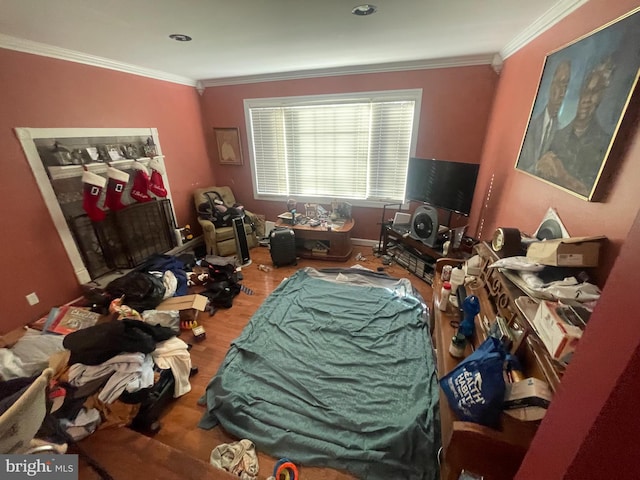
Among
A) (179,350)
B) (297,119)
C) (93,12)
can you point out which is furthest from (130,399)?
(297,119)

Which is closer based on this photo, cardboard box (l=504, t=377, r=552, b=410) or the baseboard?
cardboard box (l=504, t=377, r=552, b=410)

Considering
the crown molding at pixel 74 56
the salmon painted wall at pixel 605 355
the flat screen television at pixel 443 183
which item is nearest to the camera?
the salmon painted wall at pixel 605 355

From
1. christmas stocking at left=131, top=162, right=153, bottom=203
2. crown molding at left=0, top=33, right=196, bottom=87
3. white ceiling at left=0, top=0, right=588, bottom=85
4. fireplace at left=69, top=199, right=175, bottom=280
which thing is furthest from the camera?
christmas stocking at left=131, top=162, right=153, bottom=203

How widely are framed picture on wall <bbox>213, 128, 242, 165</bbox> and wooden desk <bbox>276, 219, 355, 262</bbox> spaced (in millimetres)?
1331

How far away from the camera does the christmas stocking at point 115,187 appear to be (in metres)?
2.52

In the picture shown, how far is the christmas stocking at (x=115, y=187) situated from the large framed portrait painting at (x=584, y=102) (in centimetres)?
346

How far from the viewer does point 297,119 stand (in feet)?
11.3

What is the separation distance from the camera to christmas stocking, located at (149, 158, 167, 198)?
2996mm

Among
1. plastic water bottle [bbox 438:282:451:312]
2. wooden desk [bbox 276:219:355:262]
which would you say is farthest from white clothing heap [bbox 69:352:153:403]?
wooden desk [bbox 276:219:355:262]

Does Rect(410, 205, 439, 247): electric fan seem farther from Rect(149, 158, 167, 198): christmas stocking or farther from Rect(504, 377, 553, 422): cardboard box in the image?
Rect(149, 158, 167, 198): christmas stocking

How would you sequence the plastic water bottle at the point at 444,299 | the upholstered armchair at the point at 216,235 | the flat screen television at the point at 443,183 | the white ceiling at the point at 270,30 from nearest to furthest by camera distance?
1. the white ceiling at the point at 270,30
2. the plastic water bottle at the point at 444,299
3. the flat screen television at the point at 443,183
4. the upholstered armchair at the point at 216,235

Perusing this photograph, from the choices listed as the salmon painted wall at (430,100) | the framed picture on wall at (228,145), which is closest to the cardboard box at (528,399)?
the salmon painted wall at (430,100)

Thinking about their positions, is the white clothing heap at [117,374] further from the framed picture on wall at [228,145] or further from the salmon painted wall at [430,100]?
the framed picture on wall at [228,145]

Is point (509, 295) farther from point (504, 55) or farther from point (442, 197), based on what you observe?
point (504, 55)
